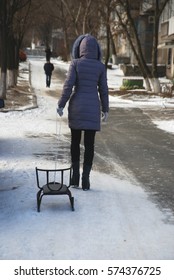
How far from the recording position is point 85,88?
5844 mm

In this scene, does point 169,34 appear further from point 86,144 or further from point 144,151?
point 86,144

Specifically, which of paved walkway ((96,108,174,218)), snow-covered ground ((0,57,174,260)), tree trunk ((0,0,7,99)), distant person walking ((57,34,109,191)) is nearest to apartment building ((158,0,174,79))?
tree trunk ((0,0,7,99))

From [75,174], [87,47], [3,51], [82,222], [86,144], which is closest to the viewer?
[82,222]

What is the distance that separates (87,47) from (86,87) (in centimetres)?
47

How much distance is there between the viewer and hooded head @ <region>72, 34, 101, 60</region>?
5.76m

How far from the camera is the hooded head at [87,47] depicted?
Result: 576cm

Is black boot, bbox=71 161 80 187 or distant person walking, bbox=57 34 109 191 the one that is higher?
distant person walking, bbox=57 34 109 191

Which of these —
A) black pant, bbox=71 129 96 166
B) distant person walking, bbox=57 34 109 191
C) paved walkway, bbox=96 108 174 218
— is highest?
distant person walking, bbox=57 34 109 191

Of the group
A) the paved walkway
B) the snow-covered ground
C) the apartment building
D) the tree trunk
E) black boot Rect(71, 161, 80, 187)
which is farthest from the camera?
the apartment building

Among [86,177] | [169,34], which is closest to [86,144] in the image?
[86,177]

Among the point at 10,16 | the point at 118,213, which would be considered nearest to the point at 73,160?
the point at 118,213

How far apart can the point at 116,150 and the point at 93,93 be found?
357cm

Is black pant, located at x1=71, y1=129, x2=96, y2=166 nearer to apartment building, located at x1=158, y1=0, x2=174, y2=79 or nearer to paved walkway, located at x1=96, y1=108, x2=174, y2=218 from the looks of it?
paved walkway, located at x1=96, y1=108, x2=174, y2=218

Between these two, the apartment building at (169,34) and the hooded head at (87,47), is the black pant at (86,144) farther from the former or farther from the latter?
the apartment building at (169,34)
